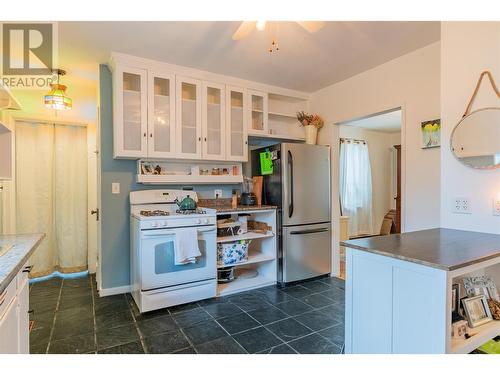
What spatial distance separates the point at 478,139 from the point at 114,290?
11.5ft

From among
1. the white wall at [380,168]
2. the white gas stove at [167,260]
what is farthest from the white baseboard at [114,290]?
the white wall at [380,168]

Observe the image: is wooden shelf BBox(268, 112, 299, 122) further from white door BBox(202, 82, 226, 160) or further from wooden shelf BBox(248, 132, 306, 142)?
white door BBox(202, 82, 226, 160)

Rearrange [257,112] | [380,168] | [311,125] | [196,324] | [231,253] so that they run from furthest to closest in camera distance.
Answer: [380,168] < [311,125] < [257,112] < [231,253] < [196,324]

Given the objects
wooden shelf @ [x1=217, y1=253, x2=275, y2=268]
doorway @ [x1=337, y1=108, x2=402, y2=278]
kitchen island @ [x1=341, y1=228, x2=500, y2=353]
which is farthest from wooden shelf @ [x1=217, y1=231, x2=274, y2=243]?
doorway @ [x1=337, y1=108, x2=402, y2=278]

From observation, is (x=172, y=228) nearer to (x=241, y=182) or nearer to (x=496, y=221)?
(x=241, y=182)

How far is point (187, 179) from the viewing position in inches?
125

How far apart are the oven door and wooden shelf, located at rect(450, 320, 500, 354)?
2054 mm

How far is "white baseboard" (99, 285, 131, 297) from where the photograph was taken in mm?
2961

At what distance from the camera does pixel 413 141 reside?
2736mm

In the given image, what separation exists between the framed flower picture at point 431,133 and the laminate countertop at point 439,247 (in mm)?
1009

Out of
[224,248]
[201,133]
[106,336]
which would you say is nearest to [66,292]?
[106,336]

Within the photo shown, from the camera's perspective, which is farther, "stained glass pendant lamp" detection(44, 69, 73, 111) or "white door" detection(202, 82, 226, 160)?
"white door" detection(202, 82, 226, 160)

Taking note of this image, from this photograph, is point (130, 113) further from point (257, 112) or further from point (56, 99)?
point (257, 112)

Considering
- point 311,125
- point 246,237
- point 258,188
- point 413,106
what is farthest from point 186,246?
point 413,106
